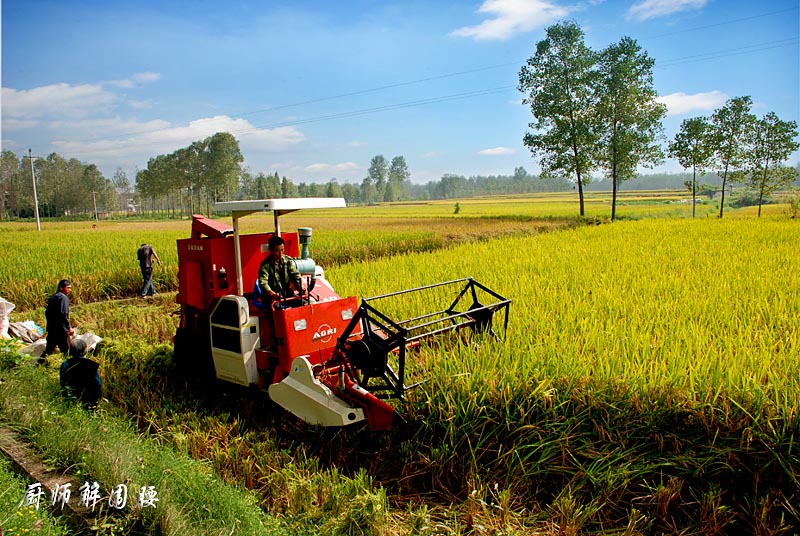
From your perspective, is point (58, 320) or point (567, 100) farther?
point (567, 100)

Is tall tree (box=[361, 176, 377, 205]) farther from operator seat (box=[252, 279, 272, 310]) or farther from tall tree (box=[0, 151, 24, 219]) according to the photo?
operator seat (box=[252, 279, 272, 310])

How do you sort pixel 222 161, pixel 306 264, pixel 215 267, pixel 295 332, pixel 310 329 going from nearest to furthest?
pixel 295 332
pixel 310 329
pixel 306 264
pixel 215 267
pixel 222 161

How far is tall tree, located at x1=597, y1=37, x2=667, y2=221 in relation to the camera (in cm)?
3375

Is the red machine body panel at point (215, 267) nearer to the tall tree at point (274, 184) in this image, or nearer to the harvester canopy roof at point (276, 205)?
the harvester canopy roof at point (276, 205)

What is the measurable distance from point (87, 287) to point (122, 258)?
2.43 metres

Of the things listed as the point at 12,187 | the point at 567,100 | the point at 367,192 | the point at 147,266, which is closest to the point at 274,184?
the point at 367,192

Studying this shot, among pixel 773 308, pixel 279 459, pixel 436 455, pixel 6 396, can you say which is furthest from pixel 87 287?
pixel 773 308

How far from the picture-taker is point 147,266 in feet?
40.6

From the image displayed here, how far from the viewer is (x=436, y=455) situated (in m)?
4.19

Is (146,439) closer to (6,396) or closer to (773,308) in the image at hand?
(6,396)

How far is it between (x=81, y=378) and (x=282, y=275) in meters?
2.39

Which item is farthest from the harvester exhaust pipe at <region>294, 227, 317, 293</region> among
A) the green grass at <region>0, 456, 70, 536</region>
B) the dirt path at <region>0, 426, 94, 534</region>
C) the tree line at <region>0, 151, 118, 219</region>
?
the tree line at <region>0, 151, 118, 219</region>

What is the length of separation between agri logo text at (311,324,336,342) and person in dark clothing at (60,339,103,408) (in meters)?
2.40

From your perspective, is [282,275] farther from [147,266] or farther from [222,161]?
[222,161]
